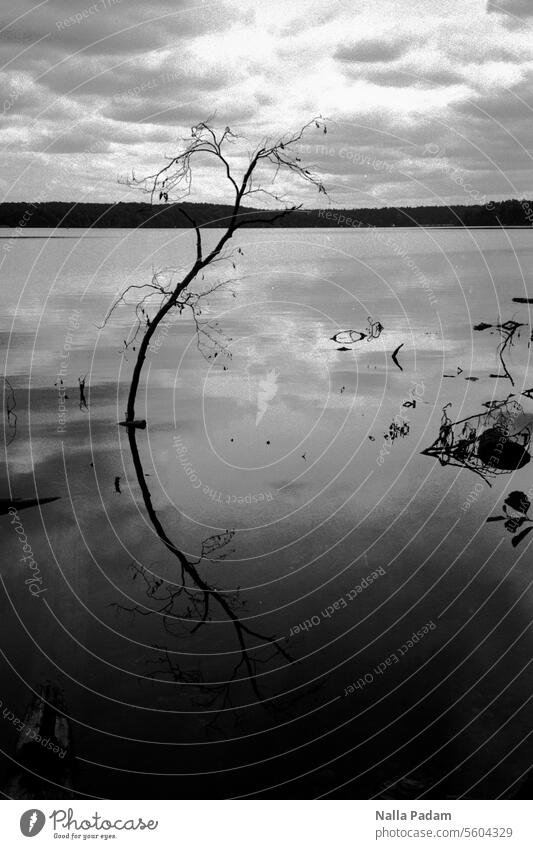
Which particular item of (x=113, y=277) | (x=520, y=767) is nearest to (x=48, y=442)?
(x=520, y=767)

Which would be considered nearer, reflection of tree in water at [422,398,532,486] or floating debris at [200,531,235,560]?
floating debris at [200,531,235,560]

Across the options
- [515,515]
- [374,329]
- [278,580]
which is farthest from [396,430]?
[374,329]

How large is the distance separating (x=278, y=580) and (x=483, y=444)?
24.9 ft

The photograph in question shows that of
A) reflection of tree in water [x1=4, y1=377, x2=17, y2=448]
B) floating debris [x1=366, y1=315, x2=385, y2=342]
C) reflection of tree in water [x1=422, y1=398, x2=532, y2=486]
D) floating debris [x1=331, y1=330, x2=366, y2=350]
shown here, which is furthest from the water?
floating debris [x1=366, y1=315, x2=385, y2=342]

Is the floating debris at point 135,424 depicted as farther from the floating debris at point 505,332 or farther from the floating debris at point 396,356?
the floating debris at point 505,332

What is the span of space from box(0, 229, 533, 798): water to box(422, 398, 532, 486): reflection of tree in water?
0.44 m

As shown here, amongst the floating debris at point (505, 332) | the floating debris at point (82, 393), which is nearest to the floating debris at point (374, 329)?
the floating debris at point (505, 332)

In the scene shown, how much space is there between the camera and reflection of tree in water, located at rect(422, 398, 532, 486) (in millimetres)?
17281

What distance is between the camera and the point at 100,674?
10289mm

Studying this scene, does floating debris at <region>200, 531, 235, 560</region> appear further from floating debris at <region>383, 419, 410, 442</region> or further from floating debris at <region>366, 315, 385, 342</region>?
floating debris at <region>366, 315, 385, 342</region>

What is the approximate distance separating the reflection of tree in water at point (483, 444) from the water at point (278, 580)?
443 millimetres

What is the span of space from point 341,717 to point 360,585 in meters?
3.09

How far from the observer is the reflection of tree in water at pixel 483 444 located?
56.7 feet

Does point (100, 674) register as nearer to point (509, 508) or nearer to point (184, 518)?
point (184, 518)
